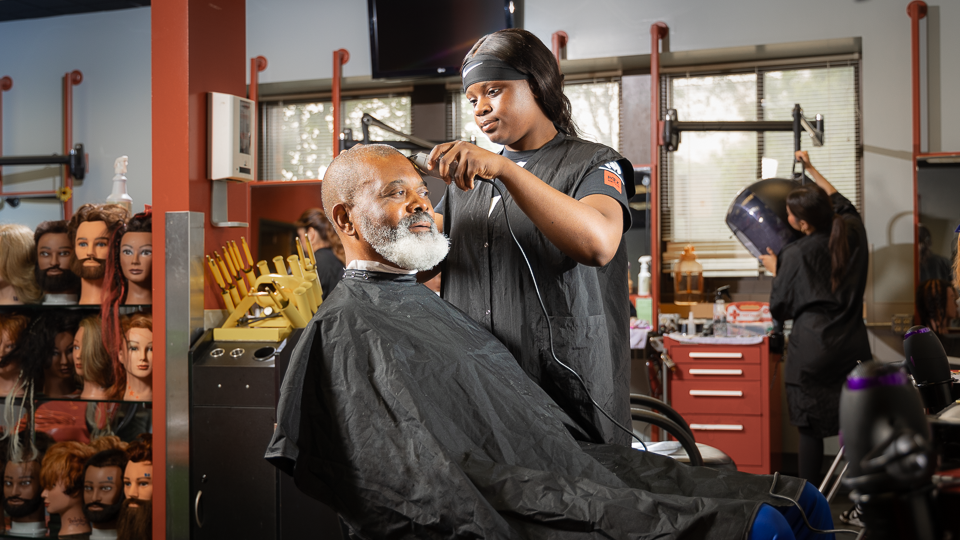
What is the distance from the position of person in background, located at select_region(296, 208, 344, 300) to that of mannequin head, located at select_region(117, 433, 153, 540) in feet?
5.67

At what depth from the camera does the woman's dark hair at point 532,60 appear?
1.46 meters

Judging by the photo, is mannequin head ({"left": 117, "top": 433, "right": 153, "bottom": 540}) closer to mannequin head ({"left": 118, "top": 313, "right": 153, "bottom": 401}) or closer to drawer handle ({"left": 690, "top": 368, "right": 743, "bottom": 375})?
mannequin head ({"left": 118, "top": 313, "right": 153, "bottom": 401})

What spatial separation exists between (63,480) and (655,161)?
3772 millimetres

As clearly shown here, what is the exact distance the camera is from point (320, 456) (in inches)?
50.3

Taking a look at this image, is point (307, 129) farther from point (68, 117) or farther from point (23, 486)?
point (23, 486)

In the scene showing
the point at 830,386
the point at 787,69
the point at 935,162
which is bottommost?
the point at 830,386

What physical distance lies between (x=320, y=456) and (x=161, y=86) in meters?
1.84

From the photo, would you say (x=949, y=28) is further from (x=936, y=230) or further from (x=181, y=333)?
(x=181, y=333)

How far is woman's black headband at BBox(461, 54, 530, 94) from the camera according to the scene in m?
1.46

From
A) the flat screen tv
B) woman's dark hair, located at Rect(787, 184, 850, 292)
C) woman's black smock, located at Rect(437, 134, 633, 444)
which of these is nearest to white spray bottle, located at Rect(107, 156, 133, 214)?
woman's black smock, located at Rect(437, 134, 633, 444)

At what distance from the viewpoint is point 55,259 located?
2.59 meters

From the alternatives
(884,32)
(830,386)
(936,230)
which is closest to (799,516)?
(830,386)

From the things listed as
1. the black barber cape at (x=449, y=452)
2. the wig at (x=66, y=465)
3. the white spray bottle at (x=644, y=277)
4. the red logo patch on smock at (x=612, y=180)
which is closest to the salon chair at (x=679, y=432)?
the black barber cape at (x=449, y=452)

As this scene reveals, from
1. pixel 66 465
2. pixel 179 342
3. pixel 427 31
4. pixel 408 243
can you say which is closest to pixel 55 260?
pixel 179 342
